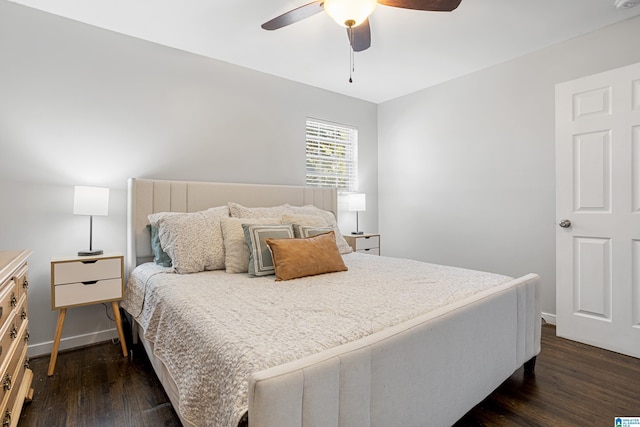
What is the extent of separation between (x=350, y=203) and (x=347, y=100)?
138 cm

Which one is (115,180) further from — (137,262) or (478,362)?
(478,362)

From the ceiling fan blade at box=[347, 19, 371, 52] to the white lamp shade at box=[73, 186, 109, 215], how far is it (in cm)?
205

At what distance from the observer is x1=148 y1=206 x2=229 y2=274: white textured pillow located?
221 cm

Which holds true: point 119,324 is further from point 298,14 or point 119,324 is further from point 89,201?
point 298,14

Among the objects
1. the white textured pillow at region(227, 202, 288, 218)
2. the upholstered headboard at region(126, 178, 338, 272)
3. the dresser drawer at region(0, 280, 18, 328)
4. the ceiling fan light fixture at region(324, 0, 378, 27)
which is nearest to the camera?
the dresser drawer at region(0, 280, 18, 328)

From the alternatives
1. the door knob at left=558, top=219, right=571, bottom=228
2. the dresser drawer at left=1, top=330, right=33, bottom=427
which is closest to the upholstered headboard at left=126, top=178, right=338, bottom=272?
the dresser drawer at left=1, top=330, right=33, bottom=427

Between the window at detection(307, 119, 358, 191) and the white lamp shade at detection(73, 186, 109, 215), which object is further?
the window at detection(307, 119, 358, 191)

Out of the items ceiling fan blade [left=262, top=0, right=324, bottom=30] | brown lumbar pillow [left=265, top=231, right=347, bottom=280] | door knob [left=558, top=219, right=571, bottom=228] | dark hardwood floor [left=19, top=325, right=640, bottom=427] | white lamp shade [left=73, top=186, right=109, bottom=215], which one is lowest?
dark hardwood floor [left=19, top=325, right=640, bottom=427]

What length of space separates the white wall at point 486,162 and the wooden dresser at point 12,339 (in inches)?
144

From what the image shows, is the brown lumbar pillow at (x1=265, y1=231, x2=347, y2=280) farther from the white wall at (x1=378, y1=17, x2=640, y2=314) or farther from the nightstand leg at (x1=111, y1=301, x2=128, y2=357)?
the white wall at (x1=378, y1=17, x2=640, y2=314)

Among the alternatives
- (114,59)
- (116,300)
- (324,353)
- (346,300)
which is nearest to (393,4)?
(346,300)

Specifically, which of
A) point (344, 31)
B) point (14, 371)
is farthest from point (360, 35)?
point (14, 371)

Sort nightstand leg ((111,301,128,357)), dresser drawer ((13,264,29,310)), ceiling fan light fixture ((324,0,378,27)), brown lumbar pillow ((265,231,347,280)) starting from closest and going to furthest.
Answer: dresser drawer ((13,264,29,310)), ceiling fan light fixture ((324,0,378,27)), brown lumbar pillow ((265,231,347,280)), nightstand leg ((111,301,128,357))

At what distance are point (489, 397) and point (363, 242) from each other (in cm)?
240
